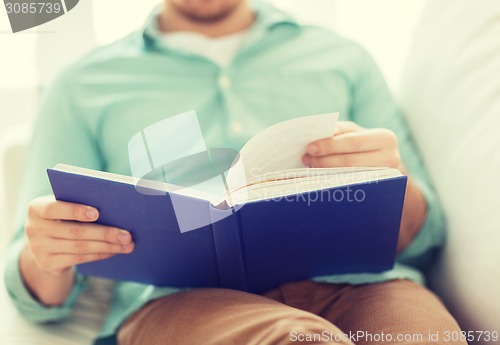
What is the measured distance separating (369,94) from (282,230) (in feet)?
1.39

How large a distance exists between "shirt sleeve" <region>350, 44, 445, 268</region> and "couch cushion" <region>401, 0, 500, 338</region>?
0.02 meters

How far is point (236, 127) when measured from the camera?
0.92 m

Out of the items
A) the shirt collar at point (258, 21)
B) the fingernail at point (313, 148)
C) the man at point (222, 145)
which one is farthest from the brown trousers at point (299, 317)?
the shirt collar at point (258, 21)

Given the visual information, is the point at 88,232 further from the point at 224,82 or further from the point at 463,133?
the point at 463,133

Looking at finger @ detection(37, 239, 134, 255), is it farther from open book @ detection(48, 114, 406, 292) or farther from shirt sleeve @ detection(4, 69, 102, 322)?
shirt sleeve @ detection(4, 69, 102, 322)

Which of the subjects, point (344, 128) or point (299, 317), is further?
point (344, 128)

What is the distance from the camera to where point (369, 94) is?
1003mm

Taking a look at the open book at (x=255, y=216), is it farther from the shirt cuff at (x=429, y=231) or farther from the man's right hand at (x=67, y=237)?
the shirt cuff at (x=429, y=231)

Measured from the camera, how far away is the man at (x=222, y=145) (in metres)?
0.69

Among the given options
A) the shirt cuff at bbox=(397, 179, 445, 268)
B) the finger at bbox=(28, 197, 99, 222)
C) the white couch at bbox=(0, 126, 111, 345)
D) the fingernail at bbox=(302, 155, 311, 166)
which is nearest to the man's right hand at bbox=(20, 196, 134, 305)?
the finger at bbox=(28, 197, 99, 222)

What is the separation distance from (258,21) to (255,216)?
53cm

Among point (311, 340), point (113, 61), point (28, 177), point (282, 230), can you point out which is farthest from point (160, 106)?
point (311, 340)

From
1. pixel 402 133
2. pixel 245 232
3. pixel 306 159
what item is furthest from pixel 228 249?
pixel 402 133

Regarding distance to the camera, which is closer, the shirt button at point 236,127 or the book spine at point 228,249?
the book spine at point 228,249
